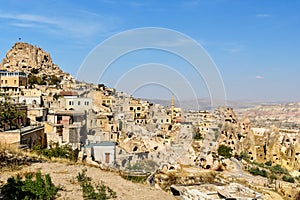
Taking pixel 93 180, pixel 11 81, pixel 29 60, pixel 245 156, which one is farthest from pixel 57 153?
pixel 29 60

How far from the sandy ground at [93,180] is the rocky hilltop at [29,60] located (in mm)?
50759

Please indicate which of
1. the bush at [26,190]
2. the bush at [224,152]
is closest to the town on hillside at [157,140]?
the bush at [224,152]

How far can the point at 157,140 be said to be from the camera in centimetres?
1989

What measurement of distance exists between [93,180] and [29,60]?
59.2 metres

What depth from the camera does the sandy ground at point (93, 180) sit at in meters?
6.76

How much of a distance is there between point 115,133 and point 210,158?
257 inches

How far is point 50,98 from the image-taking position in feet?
91.0

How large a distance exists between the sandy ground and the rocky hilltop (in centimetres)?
5076

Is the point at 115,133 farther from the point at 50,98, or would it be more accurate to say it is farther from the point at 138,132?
the point at 50,98

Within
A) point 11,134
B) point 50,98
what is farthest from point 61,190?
point 50,98

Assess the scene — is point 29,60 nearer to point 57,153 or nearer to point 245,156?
point 245,156

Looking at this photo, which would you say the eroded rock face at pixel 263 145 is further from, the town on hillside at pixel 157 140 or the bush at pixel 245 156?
the bush at pixel 245 156

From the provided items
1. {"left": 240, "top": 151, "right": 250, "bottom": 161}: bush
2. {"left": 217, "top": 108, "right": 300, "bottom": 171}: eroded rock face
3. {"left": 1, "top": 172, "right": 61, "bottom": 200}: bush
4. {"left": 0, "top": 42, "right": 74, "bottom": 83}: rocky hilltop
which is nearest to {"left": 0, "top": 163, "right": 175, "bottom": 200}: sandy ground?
{"left": 1, "top": 172, "right": 61, "bottom": 200}: bush

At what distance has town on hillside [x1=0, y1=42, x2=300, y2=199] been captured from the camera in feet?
38.3
